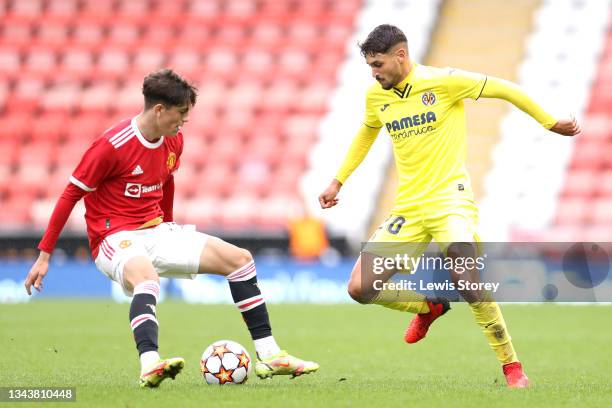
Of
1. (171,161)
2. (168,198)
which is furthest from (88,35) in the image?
(171,161)

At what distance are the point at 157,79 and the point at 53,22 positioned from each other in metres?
17.2

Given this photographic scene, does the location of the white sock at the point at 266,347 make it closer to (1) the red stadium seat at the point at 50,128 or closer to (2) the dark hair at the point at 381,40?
(2) the dark hair at the point at 381,40

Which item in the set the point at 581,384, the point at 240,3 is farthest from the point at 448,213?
the point at 240,3

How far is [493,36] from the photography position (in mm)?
21188

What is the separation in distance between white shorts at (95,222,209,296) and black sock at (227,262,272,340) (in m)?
0.30

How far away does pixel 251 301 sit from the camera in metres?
6.36

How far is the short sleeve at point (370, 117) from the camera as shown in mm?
6680

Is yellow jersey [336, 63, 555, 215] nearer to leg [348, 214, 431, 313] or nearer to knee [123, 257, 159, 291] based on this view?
leg [348, 214, 431, 313]

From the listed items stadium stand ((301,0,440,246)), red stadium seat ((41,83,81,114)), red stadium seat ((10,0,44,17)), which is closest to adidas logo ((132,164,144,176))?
stadium stand ((301,0,440,246))

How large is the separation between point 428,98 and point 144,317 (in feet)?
7.34

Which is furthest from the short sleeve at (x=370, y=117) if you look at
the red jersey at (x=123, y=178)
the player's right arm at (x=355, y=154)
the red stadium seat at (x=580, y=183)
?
the red stadium seat at (x=580, y=183)

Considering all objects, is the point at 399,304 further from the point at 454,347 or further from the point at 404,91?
the point at 454,347

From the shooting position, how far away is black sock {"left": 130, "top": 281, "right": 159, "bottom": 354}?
5719mm

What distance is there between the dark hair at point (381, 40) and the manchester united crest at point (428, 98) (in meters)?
0.37
